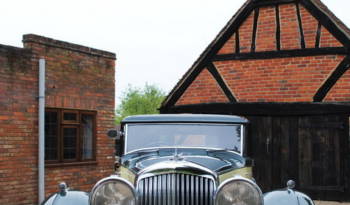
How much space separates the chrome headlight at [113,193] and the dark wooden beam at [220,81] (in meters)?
8.62

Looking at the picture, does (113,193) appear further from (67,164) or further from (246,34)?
(246,34)

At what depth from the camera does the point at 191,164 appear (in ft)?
17.5

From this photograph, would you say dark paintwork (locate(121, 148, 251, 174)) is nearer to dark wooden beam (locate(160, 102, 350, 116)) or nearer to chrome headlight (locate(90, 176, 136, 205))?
chrome headlight (locate(90, 176, 136, 205))

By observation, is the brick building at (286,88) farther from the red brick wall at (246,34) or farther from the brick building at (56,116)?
the brick building at (56,116)

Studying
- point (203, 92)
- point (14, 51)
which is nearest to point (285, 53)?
point (203, 92)

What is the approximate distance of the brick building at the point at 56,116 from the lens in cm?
1130

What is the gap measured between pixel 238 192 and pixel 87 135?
29.8ft

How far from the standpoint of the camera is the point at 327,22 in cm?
1254

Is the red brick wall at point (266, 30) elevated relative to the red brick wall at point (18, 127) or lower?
elevated

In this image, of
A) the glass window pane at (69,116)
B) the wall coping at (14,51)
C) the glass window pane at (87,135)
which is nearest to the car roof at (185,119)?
the wall coping at (14,51)

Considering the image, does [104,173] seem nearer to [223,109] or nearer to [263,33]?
[223,109]

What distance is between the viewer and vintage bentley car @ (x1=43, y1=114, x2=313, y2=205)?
5008 mm

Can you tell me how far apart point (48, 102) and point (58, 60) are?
1.05m

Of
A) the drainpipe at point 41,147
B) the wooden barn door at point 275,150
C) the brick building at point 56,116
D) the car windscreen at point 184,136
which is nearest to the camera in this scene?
the car windscreen at point 184,136
